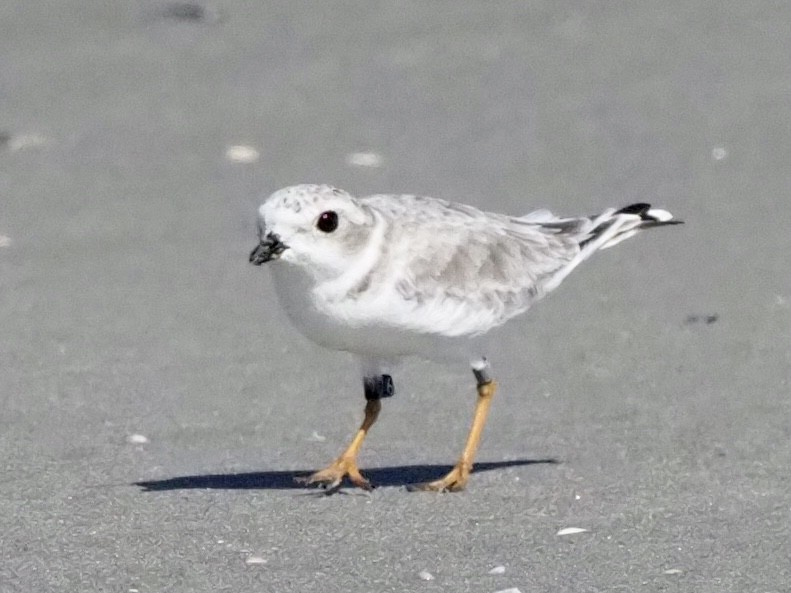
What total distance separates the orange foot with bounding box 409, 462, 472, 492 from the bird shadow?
0.10m

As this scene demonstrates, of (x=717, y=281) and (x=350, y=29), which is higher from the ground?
(x=350, y=29)

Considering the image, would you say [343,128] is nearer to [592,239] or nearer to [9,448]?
[592,239]

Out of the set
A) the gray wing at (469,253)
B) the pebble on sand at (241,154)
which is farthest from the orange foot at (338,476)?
the pebble on sand at (241,154)

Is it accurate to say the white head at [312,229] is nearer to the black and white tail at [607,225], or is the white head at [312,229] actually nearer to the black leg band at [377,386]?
the black leg band at [377,386]

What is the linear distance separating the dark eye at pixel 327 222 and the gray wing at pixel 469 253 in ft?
0.83

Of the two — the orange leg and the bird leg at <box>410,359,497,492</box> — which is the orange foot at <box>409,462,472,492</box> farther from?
the orange leg

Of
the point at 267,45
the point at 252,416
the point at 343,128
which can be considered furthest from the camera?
the point at 267,45

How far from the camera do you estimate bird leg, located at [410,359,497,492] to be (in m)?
Result: 5.53

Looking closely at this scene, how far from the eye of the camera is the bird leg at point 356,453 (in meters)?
5.55

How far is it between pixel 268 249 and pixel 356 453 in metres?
0.88

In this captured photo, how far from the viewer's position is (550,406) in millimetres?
6305

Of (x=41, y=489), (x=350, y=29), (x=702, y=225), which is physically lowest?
(x=41, y=489)

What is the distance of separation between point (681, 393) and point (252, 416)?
1.48 m

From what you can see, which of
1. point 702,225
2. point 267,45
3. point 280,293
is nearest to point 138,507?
point 280,293
